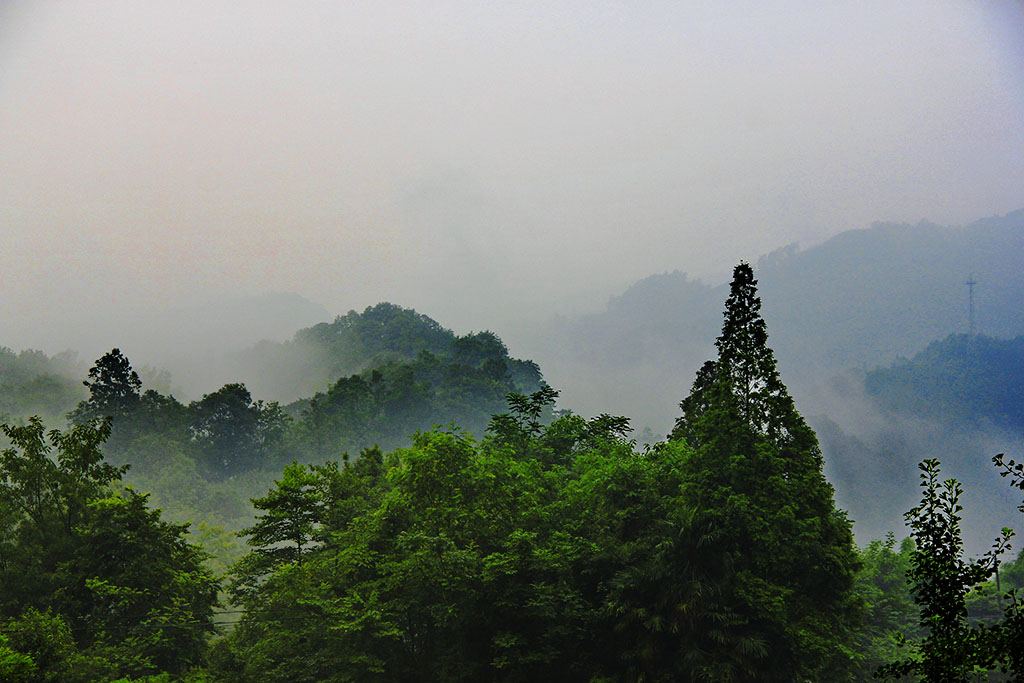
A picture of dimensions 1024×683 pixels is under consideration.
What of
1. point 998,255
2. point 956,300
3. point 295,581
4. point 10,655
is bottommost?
point 10,655

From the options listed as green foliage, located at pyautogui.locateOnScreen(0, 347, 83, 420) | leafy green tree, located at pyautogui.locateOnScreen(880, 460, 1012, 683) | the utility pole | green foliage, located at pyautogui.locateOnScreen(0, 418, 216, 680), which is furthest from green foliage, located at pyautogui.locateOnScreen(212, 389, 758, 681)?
the utility pole

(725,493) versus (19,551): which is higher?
(725,493)

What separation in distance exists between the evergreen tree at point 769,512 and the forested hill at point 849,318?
458 ft

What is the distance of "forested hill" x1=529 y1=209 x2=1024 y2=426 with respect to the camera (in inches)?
6796

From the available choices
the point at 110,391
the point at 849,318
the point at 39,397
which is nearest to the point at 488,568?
the point at 110,391

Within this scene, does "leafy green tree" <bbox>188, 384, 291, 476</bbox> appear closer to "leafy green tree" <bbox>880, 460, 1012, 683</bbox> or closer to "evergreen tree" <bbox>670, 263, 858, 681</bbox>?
"evergreen tree" <bbox>670, 263, 858, 681</bbox>

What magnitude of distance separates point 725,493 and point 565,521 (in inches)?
176

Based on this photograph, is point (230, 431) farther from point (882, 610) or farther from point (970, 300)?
point (970, 300)

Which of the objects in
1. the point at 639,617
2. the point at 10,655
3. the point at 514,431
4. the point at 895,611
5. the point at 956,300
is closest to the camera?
the point at 10,655

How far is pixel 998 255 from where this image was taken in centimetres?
18575

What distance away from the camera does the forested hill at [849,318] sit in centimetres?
17262

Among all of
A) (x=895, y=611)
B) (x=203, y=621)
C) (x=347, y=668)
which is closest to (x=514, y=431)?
(x=347, y=668)

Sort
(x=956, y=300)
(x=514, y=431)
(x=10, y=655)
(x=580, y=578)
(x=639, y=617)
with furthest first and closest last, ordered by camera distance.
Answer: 1. (x=956, y=300)
2. (x=514, y=431)
3. (x=580, y=578)
4. (x=639, y=617)
5. (x=10, y=655)

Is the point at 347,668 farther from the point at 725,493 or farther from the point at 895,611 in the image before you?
the point at 895,611
